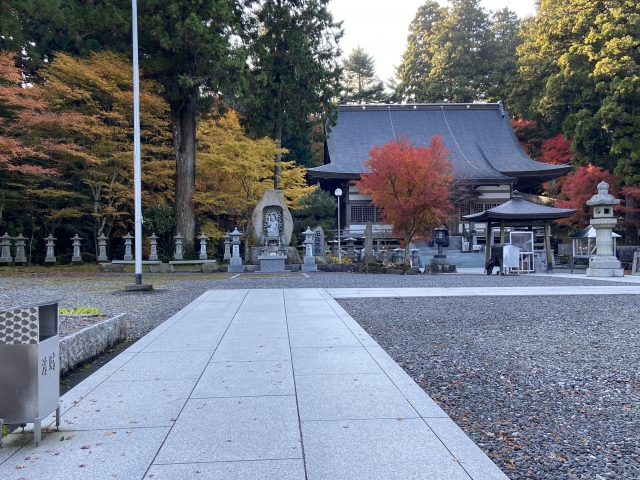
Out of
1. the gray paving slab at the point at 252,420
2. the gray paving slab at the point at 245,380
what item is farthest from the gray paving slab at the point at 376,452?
the gray paving slab at the point at 245,380

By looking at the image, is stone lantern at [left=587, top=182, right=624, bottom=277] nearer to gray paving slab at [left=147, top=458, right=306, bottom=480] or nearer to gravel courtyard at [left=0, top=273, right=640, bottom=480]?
gravel courtyard at [left=0, top=273, right=640, bottom=480]

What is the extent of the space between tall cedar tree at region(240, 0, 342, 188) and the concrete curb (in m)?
15.8

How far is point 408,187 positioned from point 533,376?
1363 cm

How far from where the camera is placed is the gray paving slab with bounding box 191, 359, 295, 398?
382cm

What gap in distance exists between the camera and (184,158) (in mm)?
20094

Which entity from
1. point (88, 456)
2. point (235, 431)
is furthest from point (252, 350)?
point (88, 456)

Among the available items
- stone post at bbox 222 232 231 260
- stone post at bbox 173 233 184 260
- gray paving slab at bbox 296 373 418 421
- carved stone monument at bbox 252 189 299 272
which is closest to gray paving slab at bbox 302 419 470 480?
gray paving slab at bbox 296 373 418 421

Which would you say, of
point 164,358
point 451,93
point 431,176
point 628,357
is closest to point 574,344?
point 628,357

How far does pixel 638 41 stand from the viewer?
23344mm

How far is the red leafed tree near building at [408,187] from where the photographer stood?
17.3m

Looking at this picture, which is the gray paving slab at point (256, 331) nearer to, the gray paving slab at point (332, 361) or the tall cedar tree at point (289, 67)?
the gray paving slab at point (332, 361)

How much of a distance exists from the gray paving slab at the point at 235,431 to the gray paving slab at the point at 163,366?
80 cm

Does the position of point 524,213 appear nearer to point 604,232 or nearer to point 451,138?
point 604,232

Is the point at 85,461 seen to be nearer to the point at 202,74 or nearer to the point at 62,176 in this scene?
the point at 202,74
